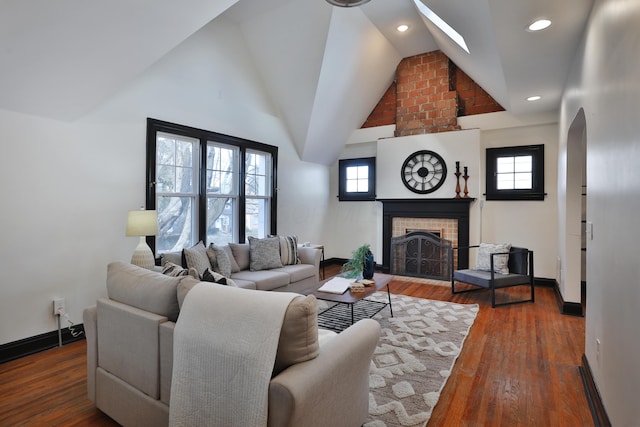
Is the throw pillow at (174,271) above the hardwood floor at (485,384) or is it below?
above

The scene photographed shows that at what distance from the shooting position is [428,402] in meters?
2.20

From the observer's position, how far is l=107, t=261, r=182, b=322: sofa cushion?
5.99 feet

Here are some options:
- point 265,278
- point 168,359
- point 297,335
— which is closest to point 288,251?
point 265,278

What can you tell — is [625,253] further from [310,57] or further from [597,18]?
[310,57]

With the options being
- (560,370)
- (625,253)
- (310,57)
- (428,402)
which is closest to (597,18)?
(625,253)

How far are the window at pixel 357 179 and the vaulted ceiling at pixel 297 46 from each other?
43.7 inches

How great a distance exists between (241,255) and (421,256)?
3.29m

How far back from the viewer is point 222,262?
148 inches

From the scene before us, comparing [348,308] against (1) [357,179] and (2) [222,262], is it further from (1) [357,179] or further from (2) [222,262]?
(1) [357,179]

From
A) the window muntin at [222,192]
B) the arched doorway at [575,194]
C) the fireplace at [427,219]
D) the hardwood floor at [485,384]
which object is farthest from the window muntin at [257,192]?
the arched doorway at [575,194]

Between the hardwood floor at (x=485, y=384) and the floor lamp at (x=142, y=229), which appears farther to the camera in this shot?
the floor lamp at (x=142, y=229)

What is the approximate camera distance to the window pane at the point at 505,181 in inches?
215

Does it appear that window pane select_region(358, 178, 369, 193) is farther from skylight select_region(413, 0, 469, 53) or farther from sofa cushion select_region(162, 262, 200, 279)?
sofa cushion select_region(162, 262, 200, 279)

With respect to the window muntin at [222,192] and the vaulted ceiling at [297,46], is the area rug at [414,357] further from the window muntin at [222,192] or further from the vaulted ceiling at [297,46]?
the vaulted ceiling at [297,46]
